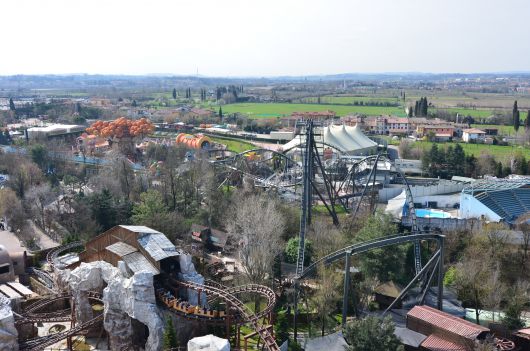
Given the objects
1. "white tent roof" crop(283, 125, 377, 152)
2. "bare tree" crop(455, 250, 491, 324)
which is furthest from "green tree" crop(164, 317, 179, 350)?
"white tent roof" crop(283, 125, 377, 152)

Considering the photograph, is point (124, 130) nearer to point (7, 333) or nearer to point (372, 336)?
point (7, 333)

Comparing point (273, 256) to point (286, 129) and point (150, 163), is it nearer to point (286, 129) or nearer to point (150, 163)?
point (150, 163)

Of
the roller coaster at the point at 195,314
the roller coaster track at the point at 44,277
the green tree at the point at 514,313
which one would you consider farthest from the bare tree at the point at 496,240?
the roller coaster track at the point at 44,277

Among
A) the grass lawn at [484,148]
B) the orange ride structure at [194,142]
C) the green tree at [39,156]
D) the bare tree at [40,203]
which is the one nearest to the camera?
the bare tree at [40,203]

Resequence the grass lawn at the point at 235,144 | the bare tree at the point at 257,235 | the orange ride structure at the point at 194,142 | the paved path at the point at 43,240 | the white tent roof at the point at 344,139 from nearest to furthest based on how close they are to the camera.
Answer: the bare tree at the point at 257,235 → the paved path at the point at 43,240 → the white tent roof at the point at 344,139 → the orange ride structure at the point at 194,142 → the grass lawn at the point at 235,144

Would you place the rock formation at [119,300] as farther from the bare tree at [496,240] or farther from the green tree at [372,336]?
the bare tree at [496,240]

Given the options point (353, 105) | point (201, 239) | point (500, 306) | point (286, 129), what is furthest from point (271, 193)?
point (353, 105)

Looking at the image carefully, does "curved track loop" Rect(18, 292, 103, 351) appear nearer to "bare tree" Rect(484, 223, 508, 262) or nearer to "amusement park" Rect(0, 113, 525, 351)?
"amusement park" Rect(0, 113, 525, 351)
